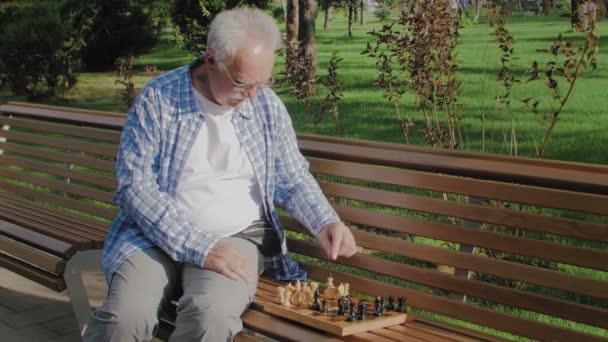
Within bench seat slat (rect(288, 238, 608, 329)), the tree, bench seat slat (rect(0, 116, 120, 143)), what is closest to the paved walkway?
bench seat slat (rect(0, 116, 120, 143))

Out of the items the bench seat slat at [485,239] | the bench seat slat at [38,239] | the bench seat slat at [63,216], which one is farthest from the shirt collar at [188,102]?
the bench seat slat at [63,216]

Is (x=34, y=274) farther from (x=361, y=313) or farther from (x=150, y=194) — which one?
(x=361, y=313)

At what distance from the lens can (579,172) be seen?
317 cm

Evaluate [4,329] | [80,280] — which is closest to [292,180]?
[80,280]

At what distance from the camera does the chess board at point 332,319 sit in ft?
10.2

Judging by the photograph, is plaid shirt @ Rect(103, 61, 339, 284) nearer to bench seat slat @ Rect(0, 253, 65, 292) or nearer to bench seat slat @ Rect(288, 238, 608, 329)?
bench seat slat @ Rect(288, 238, 608, 329)

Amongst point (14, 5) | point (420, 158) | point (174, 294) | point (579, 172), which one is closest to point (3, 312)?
point (174, 294)

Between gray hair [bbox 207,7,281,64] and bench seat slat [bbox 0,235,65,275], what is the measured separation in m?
1.31

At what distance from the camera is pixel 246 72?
3.39 meters

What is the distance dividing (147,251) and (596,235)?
1.63m

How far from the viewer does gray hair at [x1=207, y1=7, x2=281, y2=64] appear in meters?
3.38

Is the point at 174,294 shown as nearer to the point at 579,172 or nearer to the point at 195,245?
the point at 195,245

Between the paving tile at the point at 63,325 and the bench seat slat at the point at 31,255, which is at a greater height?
the bench seat slat at the point at 31,255

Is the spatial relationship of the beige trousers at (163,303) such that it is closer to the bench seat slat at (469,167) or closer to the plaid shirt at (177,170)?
the plaid shirt at (177,170)
